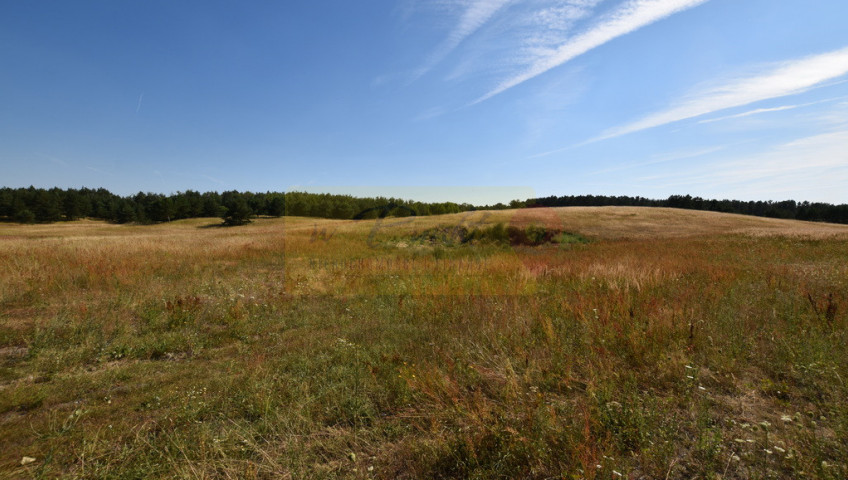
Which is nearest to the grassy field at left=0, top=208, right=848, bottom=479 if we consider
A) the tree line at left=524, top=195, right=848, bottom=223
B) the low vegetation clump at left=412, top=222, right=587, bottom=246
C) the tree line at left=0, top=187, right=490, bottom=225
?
the low vegetation clump at left=412, top=222, right=587, bottom=246

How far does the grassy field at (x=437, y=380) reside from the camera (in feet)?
9.06

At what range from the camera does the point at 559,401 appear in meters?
3.53

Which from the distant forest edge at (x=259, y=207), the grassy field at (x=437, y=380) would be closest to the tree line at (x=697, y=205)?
the distant forest edge at (x=259, y=207)

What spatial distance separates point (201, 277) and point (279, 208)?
220 ft

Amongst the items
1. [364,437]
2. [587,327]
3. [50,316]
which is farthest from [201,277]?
[587,327]

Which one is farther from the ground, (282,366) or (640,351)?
(640,351)

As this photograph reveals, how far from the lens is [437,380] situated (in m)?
3.91

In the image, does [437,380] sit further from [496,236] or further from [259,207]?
[259,207]

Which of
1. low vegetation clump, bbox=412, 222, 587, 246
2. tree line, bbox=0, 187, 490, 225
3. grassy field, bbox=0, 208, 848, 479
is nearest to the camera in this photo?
grassy field, bbox=0, 208, 848, 479

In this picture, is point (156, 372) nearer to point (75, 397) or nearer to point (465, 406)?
point (75, 397)

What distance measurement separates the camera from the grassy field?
109 inches

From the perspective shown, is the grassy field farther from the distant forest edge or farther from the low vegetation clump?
the distant forest edge

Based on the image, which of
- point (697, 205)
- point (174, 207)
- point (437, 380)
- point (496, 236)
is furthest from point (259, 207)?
point (697, 205)

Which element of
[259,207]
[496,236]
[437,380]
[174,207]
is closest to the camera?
[437,380]
